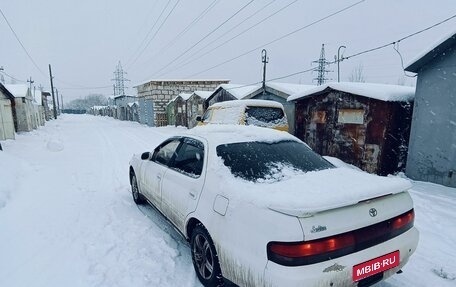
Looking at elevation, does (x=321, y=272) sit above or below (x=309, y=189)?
below

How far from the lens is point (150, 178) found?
14.6 ft

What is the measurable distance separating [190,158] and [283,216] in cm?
174

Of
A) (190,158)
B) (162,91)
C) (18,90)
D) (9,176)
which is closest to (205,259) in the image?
(190,158)

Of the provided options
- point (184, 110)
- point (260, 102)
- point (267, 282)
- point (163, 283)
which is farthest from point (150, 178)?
point (184, 110)

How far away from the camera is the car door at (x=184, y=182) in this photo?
3065 millimetres

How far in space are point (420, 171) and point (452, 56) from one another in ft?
8.71

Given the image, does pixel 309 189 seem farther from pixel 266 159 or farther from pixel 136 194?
pixel 136 194

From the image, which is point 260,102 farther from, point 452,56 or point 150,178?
point 150,178

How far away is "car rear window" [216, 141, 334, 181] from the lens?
9.12ft

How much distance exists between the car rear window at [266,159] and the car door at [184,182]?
14.1 inches

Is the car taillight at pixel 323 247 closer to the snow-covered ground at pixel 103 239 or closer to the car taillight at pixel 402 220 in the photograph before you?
the car taillight at pixel 402 220

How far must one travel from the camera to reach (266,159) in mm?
3014

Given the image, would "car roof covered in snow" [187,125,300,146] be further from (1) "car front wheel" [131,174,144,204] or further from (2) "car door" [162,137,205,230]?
(1) "car front wheel" [131,174,144,204]

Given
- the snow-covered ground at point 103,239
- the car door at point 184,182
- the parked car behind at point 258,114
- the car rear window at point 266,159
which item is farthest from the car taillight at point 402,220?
the parked car behind at point 258,114
